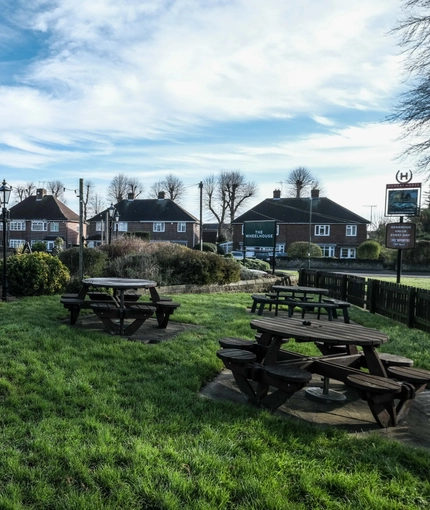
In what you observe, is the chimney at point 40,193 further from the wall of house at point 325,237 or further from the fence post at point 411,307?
the fence post at point 411,307

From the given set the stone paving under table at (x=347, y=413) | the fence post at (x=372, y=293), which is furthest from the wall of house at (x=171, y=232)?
the stone paving under table at (x=347, y=413)

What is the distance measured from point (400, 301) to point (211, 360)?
633 centimetres

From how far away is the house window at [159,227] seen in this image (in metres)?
54.5

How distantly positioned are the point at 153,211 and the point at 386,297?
155 ft

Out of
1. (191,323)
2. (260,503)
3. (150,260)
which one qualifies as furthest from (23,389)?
(150,260)

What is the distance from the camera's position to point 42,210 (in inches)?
2280

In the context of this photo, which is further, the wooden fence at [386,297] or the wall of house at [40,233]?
the wall of house at [40,233]

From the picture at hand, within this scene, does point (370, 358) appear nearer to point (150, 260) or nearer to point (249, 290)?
point (150, 260)

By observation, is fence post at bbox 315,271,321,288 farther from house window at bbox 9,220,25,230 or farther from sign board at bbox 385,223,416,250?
house window at bbox 9,220,25,230

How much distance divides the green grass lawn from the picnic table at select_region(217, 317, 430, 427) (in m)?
0.28

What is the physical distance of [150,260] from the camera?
15.1m

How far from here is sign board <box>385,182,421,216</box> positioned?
1783cm

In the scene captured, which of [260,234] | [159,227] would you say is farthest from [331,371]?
[159,227]

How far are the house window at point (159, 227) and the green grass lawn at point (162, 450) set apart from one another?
49.5 metres
